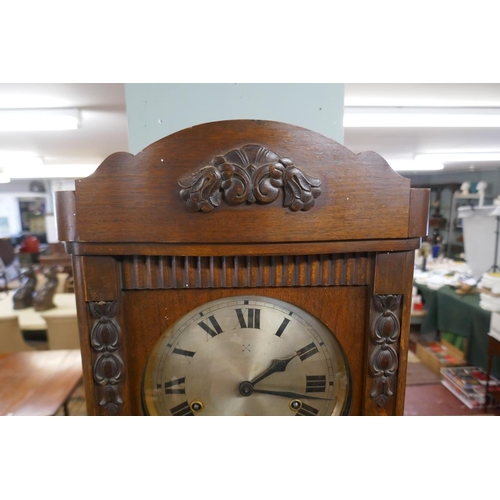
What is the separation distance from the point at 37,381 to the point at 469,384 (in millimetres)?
2803

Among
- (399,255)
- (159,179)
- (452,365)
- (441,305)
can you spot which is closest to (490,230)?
(441,305)

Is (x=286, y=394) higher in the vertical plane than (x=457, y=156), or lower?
lower

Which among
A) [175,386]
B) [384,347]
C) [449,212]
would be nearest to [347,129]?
[384,347]

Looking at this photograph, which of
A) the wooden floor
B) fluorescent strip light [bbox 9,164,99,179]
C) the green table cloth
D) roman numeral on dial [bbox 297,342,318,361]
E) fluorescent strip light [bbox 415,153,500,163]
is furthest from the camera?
fluorescent strip light [bbox 9,164,99,179]

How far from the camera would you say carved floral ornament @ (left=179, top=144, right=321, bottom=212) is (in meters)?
0.41

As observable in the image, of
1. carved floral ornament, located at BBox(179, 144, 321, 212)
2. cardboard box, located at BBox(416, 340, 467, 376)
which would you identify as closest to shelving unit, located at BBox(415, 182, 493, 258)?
cardboard box, located at BBox(416, 340, 467, 376)

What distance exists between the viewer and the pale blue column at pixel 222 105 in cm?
58

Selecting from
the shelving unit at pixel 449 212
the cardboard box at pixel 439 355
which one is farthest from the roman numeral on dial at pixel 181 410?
the shelving unit at pixel 449 212

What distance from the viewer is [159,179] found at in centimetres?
41

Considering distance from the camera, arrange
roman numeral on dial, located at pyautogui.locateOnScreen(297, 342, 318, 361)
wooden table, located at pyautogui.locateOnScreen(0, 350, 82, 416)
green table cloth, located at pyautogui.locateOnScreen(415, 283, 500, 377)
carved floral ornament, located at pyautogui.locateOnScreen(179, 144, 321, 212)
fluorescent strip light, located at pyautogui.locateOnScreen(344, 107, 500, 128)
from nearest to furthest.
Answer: carved floral ornament, located at pyautogui.locateOnScreen(179, 144, 321, 212) → roman numeral on dial, located at pyautogui.locateOnScreen(297, 342, 318, 361) → fluorescent strip light, located at pyautogui.locateOnScreen(344, 107, 500, 128) → wooden table, located at pyautogui.locateOnScreen(0, 350, 82, 416) → green table cloth, located at pyautogui.locateOnScreen(415, 283, 500, 377)

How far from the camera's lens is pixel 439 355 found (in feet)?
9.01

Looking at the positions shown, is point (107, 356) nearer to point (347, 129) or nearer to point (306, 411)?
point (306, 411)

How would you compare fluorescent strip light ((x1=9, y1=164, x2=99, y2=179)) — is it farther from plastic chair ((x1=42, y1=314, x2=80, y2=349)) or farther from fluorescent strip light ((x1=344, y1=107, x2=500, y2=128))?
fluorescent strip light ((x1=344, y1=107, x2=500, y2=128))

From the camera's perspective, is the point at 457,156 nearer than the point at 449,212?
Yes
